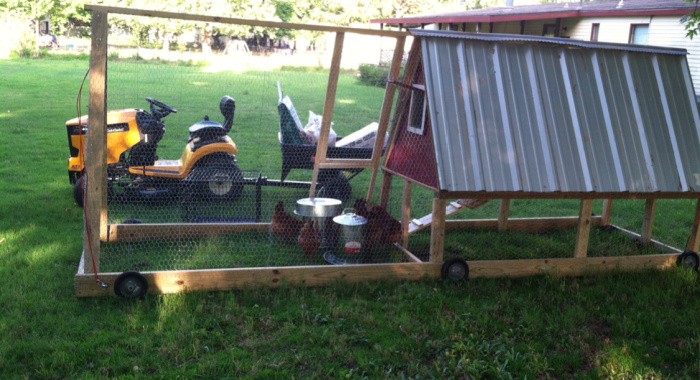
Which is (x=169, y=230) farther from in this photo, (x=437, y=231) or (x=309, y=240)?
(x=437, y=231)

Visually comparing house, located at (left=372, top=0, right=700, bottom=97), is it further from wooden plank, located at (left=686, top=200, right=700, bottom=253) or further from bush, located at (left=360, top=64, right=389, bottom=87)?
bush, located at (left=360, top=64, right=389, bottom=87)

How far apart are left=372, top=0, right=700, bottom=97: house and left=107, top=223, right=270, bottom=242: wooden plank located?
9954 millimetres

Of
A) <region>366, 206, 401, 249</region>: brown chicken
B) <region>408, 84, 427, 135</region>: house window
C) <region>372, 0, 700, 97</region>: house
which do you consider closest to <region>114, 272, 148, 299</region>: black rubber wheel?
<region>366, 206, 401, 249</region>: brown chicken

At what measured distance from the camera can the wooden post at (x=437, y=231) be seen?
19.9ft

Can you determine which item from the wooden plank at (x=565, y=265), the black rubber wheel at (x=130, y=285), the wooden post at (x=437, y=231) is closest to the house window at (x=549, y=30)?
the wooden plank at (x=565, y=265)

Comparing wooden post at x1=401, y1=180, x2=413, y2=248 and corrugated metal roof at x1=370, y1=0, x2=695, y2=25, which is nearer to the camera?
wooden post at x1=401, y1=180, x2=413, y2=248

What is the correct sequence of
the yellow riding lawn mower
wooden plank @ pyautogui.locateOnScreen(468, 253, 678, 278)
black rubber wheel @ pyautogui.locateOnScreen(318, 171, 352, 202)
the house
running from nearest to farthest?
wooden plank @ pyautogui.locateOnScreen(468, 253, 678, 278) < the yellow riding lawn mower < black rubber wheel @ pyautogui.locateOnScreen(318, 171, 352, 202) < the house

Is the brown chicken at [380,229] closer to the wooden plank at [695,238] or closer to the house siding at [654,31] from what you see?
the wooden plank at [695,238]

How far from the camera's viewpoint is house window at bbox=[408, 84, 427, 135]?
656cm

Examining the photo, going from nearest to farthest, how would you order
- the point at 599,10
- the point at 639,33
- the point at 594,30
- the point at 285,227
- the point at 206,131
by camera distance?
the point at 285,227, the point at 206,131, the point at 639,33, the point at 599,10, the point at 594,30

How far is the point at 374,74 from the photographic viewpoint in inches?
291

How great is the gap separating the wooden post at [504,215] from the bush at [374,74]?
1.95 m

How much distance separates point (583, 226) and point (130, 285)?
13.0 ft

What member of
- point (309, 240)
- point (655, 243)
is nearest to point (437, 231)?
point (309, 240)
